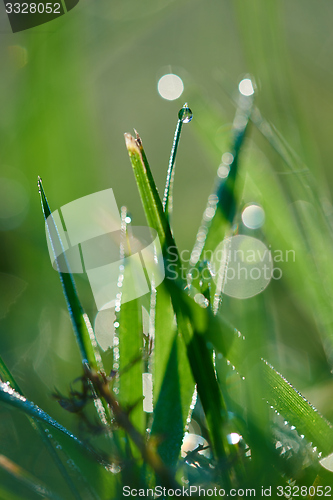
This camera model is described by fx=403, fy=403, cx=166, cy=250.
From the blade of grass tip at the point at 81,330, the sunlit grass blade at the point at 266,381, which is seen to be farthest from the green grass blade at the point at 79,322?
the sunlit grass blade at the point at 266,381

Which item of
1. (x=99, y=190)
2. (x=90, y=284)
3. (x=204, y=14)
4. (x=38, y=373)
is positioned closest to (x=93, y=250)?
(x=90, y=284)

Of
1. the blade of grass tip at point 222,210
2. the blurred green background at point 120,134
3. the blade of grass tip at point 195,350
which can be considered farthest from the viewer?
the blurred green background at point 120,134

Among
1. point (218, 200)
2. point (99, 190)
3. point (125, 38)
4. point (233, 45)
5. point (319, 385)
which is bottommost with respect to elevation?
point (319, 385)

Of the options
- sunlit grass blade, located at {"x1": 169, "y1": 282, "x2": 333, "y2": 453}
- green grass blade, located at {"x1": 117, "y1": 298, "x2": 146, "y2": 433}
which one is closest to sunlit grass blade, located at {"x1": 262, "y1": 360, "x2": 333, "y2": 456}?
sunlit grass blade, located at {"x1": 169, "y1": 282, "x2": 333, "y2": 453}

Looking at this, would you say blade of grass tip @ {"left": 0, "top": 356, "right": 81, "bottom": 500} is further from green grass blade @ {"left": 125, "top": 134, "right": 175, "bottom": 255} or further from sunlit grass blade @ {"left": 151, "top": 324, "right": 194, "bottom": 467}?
green grass blade @ {"left": 125, "top": 134, "right": 175, "bottom": 255}

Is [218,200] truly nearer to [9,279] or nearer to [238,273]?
[238,273]

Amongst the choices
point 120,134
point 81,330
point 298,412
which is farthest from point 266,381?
point 120,134

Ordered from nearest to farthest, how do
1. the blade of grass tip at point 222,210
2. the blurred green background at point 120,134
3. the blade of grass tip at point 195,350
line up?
the blade of grass tip at point 195,350 → the blade of grass tip at point 222,210 → the blurred green background at point 120,134

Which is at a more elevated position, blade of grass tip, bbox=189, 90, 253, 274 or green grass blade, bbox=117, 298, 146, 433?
blade of grass tip, bbox=189, 90, 253, 274

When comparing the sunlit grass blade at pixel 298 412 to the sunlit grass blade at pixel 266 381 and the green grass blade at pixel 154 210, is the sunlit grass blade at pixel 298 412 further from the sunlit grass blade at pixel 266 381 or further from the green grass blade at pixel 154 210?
the green grass blade at pixel 154 210
